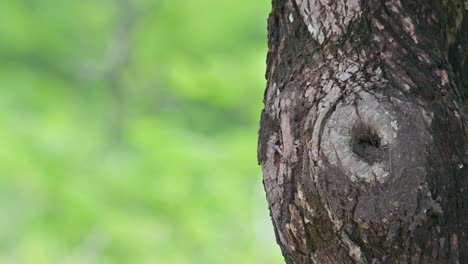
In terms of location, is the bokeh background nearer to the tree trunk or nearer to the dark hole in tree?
the tree trunk

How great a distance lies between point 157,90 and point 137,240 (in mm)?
976

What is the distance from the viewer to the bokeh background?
4.33 meters

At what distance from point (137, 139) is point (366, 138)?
2940mm

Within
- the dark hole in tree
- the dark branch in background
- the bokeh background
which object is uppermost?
the dark branch in background

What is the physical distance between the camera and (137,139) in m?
4.31

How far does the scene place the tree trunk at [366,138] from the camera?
142cm

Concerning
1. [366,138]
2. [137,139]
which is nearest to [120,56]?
[137,139]

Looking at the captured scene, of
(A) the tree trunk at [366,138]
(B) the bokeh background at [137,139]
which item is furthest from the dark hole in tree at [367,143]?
(B) the bokeh background at [137,139]

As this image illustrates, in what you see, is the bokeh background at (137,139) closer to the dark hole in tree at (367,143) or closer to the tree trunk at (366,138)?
the tree trunk at (366,138)

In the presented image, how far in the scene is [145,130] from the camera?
4316mm

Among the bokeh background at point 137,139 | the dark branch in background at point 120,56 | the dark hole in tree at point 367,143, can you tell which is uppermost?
the dark branch in background at point 120,56

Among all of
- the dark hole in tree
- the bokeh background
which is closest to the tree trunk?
the dark hole in tree

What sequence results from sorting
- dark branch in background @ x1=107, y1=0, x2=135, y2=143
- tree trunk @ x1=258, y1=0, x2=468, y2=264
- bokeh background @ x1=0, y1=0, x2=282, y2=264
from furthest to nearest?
dark branch in background @ x1=107, y1=0, x2=135, y2=143 → bokeh background @ x1=0, y1=0, x2=282, y2=264 → tree trunk @ x1=258, y1=0, x2=468, y2=264

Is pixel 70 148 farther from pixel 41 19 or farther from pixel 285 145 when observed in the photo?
pixel 285 145
